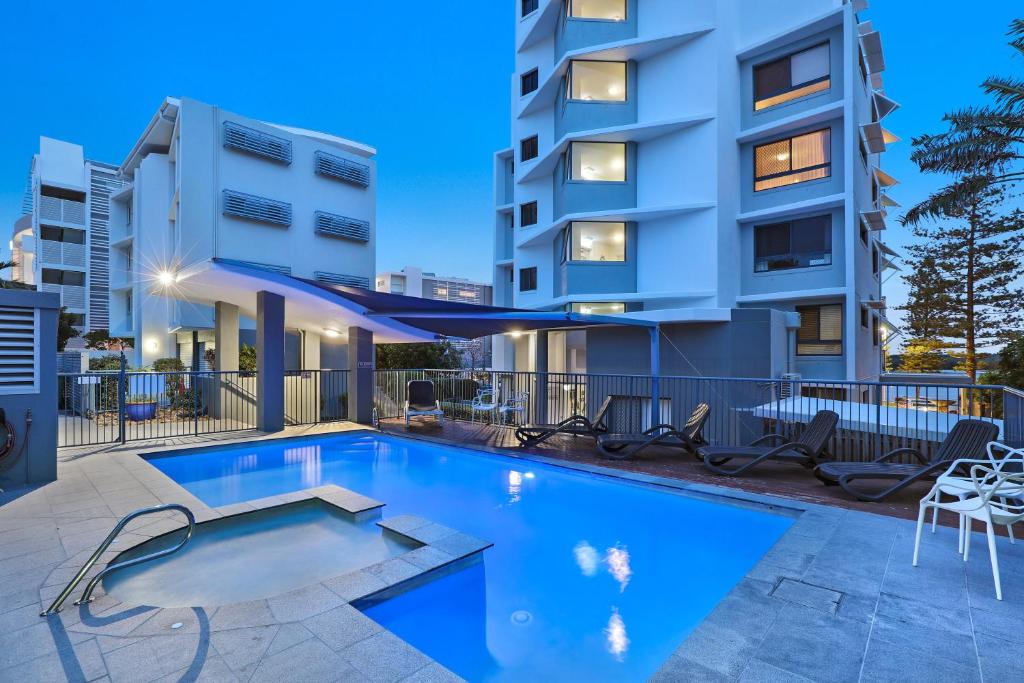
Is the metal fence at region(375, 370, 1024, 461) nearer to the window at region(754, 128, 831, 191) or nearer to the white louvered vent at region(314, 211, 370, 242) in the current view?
the window at region(754, 128, 831, 191)

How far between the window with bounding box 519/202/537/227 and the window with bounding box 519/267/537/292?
7.02 feet

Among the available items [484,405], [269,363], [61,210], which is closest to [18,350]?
[269,363]

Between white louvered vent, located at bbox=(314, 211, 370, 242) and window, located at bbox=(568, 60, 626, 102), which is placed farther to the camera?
white louvered vent, located at bbox=(314, 211, 370, 242)

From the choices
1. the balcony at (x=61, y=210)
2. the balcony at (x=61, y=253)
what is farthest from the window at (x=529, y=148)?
the balcony at (x=61, y=210)

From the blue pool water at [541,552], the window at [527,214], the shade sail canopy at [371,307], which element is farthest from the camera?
the window at [527,214]

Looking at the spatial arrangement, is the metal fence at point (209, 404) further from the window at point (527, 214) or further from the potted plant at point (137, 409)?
the window at point (527, 214)

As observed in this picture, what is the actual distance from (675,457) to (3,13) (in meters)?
76.0

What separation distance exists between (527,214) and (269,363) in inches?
582

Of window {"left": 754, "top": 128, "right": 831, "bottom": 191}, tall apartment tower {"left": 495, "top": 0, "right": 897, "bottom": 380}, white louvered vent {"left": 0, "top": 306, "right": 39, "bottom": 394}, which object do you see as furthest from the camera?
window {"left": 754, "top": 128, "right": 831, "bottom": 191}

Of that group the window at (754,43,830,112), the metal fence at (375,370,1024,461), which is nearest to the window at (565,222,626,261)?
the metal fence at (375,370,1024,461)

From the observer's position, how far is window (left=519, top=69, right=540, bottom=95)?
890 inches

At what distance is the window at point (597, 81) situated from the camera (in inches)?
723

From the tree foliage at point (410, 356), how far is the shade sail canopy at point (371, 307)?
40.1 feet

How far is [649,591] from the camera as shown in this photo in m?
4.73
